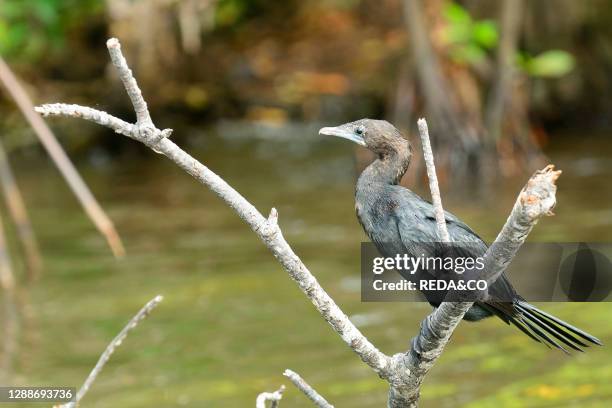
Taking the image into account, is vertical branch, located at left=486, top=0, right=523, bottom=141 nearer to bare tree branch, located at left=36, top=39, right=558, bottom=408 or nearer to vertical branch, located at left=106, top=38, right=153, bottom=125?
bare tree branch, located at left=36, top=39, right=558, bottom=408

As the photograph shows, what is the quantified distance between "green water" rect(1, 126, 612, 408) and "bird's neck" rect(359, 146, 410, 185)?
75.9 inches

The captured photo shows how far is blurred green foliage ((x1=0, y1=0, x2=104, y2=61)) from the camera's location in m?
7.93

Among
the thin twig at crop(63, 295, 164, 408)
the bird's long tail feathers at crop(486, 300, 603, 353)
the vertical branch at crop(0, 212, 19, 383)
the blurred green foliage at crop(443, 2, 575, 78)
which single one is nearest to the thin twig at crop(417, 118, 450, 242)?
the bird's long tail feathers at crop(486, 300, 603, 353)

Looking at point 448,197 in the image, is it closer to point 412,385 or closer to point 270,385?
point 270,385

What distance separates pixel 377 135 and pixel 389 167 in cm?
12

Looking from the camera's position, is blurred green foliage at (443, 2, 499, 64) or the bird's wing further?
blurred green foliage at (443, 2, 499, 64)

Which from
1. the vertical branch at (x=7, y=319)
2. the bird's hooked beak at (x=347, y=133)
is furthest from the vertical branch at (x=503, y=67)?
the bird's hooked beak at (x=347, y=133)

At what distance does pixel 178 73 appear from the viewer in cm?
1130

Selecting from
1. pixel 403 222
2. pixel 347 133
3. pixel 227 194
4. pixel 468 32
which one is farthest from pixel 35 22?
pixel 227 194

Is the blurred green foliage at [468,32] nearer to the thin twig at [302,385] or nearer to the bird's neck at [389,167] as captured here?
the bird's neck at [389,167]

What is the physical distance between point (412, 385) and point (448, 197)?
551 cm

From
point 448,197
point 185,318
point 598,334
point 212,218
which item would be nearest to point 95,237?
point 212,218

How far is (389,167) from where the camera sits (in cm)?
321

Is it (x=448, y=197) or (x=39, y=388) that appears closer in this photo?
(x=39, y=388)
